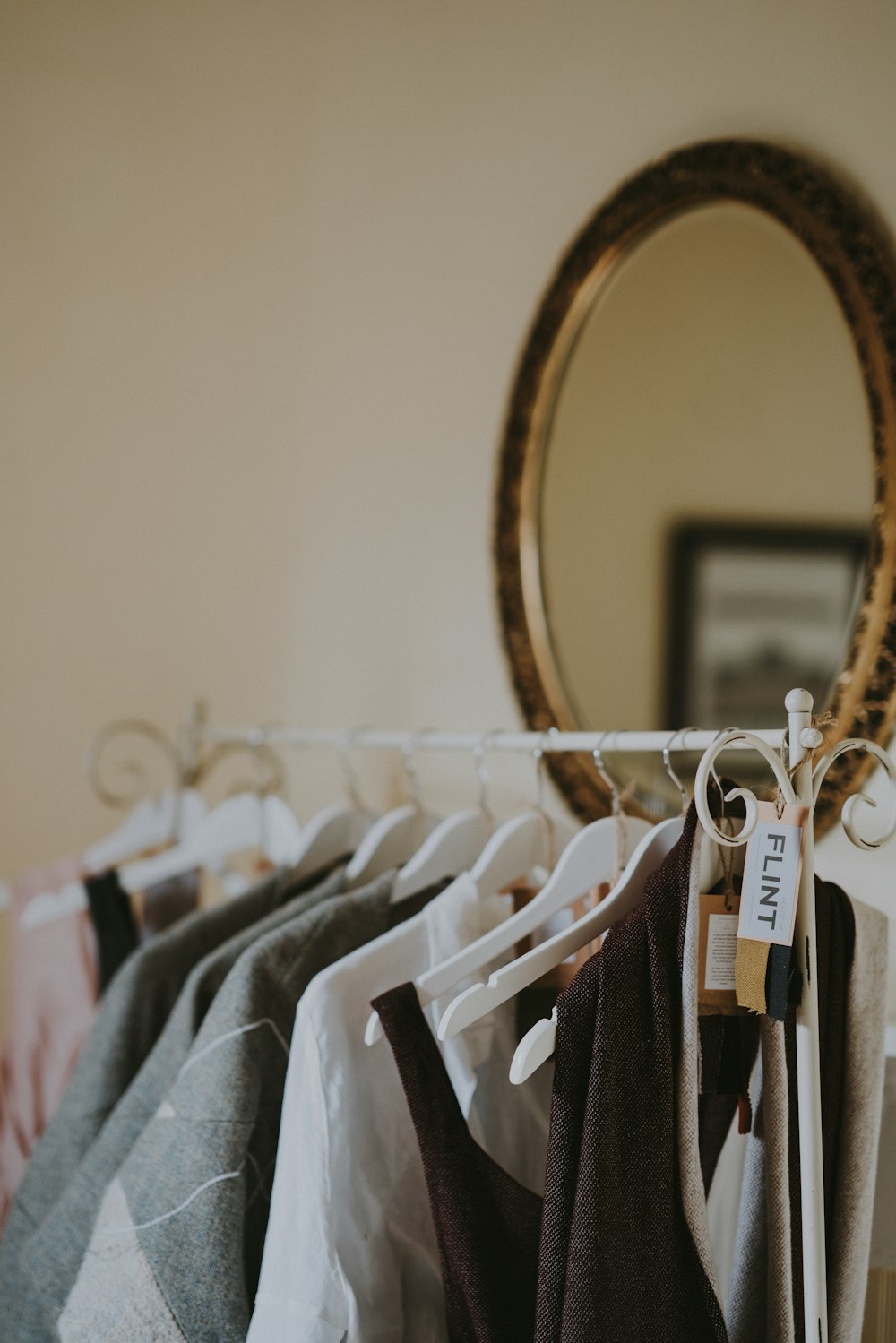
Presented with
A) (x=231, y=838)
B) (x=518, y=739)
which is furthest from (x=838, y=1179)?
(x=231, y=838)

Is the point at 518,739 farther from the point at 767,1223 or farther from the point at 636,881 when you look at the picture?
the point at 767,1223

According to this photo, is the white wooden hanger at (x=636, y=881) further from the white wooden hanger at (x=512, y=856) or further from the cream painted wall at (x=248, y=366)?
the cream painted wall at (x=248, y=366)

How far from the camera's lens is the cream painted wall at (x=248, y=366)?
1.56 m

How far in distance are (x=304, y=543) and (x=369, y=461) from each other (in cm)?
19

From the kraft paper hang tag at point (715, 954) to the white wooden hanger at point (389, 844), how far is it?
45cm

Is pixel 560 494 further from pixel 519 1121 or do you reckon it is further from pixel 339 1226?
pixel 339 1226

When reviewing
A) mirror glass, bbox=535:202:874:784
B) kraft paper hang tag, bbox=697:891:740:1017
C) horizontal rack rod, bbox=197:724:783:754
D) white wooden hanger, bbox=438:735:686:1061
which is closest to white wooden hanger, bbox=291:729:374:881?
horizontal rack rod, bbox=197:724:783:754

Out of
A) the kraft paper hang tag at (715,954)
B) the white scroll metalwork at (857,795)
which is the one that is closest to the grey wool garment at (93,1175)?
the kraft paper hang tag at (715,954)

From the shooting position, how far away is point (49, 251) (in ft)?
6.16

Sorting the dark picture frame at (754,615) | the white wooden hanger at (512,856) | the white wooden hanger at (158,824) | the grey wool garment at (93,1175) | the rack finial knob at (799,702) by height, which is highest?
the dark picture frame at (754,615)

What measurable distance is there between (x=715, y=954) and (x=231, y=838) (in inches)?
28.8

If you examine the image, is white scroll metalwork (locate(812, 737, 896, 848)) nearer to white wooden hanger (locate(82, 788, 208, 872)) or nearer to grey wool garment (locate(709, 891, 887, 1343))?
grey wool garment (locate(709, 891, 887, 1343))

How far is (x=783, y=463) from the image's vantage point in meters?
1.12

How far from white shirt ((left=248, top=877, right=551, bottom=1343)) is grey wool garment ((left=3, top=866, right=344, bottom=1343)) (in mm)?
167
